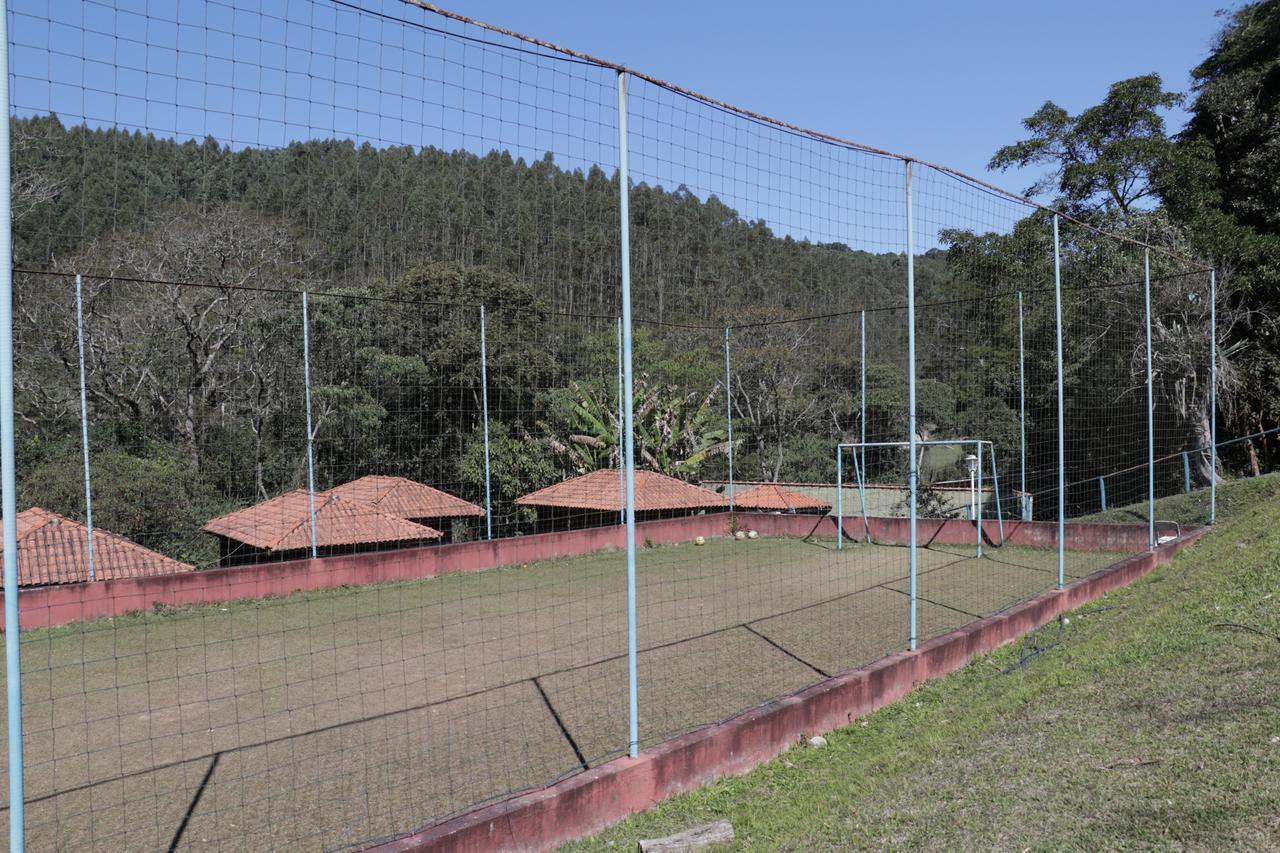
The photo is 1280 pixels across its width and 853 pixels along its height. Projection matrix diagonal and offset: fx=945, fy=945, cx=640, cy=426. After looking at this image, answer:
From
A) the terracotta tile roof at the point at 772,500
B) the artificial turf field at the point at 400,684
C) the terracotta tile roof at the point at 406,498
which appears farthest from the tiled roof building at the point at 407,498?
the terracotta tile roof at the point at 772,500

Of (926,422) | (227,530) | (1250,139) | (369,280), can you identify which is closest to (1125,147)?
(1250,139)

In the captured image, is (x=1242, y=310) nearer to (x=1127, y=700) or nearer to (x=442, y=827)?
(x=1127, y=700)

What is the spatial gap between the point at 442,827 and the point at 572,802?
571 millimetres

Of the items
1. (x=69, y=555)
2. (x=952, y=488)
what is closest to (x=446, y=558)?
(x=69, y=555)

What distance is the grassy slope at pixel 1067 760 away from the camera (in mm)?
3229

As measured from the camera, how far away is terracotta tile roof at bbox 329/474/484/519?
595 inches

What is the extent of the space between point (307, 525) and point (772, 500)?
346 inches

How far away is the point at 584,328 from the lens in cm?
2108

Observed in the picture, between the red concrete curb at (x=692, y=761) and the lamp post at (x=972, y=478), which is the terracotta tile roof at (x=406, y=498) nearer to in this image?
the lamp post at (x=972, y=478)

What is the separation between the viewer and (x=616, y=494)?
616 inches

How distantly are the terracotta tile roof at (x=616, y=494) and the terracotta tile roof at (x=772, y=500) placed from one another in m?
0.73

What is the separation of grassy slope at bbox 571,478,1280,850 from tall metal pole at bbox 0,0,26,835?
2.01 meters

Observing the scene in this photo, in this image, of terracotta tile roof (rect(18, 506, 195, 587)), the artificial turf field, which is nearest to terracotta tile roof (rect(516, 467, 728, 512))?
the artificial turf field

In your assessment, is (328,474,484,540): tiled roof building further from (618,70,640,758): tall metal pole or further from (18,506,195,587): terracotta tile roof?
(618,70,640,758): tall metal pole
